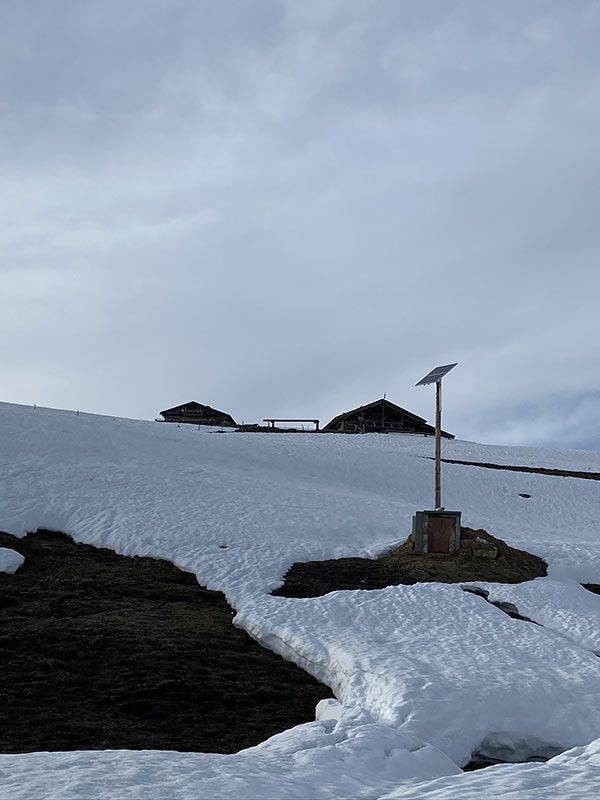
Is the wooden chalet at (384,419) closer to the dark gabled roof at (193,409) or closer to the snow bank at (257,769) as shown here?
the dark gabled roof at (193,409)

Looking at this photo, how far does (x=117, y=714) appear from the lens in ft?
28.1

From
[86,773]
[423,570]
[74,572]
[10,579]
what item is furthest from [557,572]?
[86,773]

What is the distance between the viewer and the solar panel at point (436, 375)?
20641 millimetres

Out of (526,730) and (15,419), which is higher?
(15,419)

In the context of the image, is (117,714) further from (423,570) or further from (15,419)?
(15,419)

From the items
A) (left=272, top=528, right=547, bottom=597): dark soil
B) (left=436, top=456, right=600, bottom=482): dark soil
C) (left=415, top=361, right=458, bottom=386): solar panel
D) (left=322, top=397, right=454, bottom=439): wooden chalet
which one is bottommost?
(left=272, top=528, right=547, bottom=597): dark soil

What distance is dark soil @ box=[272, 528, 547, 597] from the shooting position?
1496 centimetres

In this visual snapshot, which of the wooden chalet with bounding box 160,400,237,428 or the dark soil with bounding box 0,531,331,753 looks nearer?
the dark soil with bounding box 0,531,331,753

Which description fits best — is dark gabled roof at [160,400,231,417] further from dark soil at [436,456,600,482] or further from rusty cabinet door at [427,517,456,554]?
rusty cabinet door at [427,517,456,554]

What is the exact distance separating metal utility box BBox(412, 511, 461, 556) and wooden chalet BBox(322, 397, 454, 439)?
3364 centimetres

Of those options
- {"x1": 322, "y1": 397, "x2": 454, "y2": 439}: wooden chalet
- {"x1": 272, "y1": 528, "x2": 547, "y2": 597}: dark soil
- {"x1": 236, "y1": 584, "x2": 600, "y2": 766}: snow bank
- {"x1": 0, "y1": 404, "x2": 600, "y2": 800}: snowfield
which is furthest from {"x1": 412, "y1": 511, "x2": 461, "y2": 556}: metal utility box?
{"x1": 322, "y1": 397, "x2": 454, "y2": 439}: wooden chalet

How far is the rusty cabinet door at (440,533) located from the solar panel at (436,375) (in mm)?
4512

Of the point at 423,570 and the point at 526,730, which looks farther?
the point at 423,570

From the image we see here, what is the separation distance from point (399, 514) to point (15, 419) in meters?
15.9
